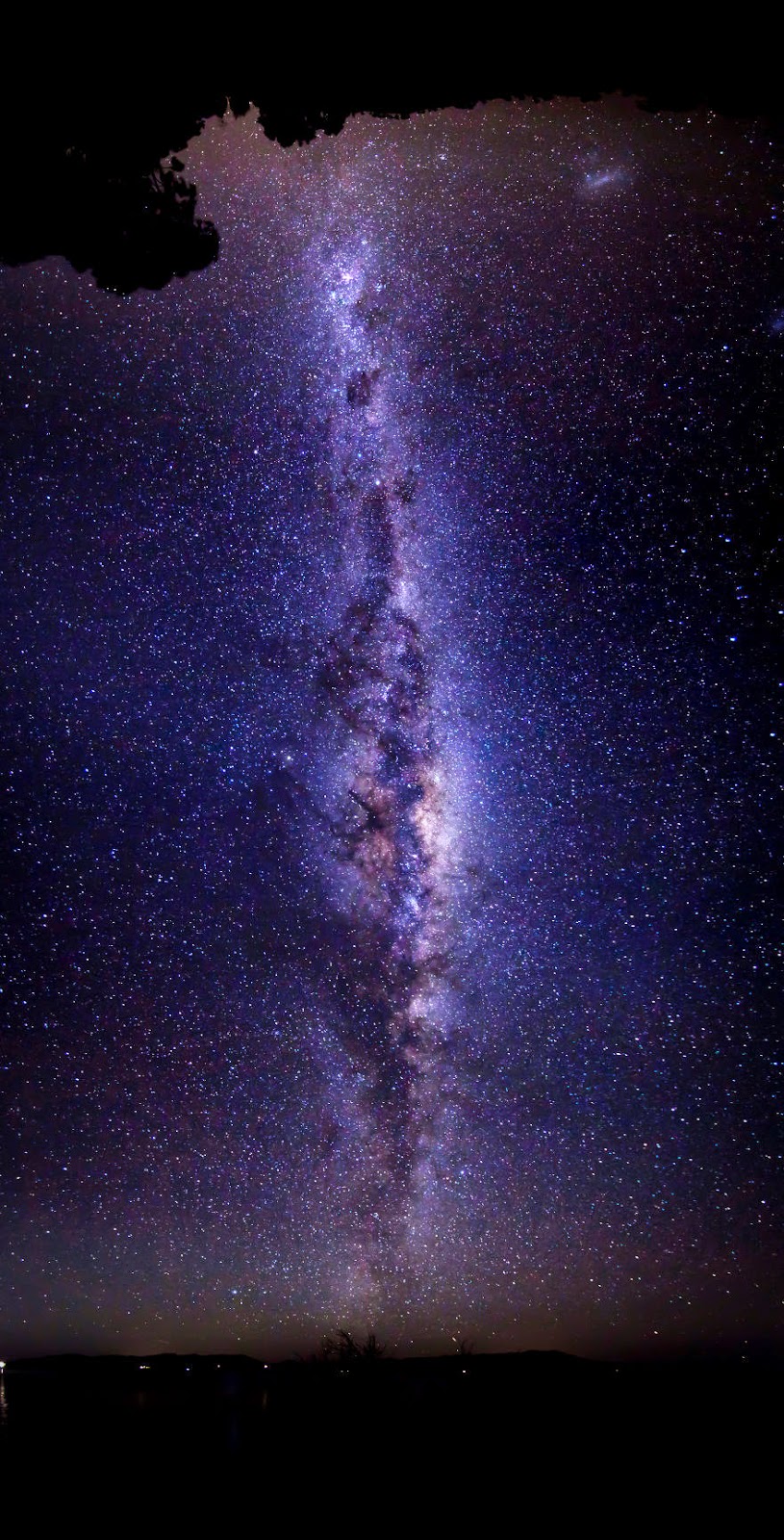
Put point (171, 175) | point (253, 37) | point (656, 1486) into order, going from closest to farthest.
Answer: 1. point (656, 1486)
2. point (253, 37)
3. point (171, 175)

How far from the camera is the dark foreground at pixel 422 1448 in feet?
11.4

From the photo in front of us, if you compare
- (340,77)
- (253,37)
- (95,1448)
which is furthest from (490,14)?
(95,1448)

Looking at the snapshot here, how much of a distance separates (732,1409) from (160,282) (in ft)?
22.3

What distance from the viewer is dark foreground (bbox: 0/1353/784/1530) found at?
11.4 feet

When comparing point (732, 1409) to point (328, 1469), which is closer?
point (328, 1469)

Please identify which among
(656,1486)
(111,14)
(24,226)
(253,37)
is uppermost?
(253,37)

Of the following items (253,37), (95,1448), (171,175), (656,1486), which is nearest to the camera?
(656,1486)

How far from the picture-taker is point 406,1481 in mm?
3707

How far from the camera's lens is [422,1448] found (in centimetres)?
420

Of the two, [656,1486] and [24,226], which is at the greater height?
[24,226]

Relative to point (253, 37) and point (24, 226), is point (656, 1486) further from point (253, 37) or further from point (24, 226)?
point (253, 37)

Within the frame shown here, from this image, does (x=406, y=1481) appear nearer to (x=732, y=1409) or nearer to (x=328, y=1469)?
(x=328, y=1469)

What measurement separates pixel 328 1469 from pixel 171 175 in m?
6.29

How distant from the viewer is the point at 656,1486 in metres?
3.65
